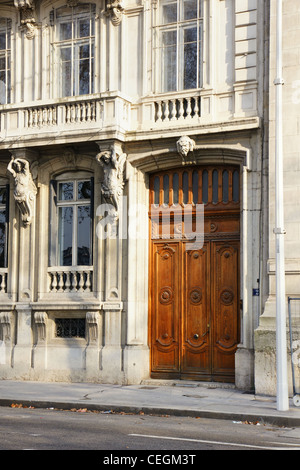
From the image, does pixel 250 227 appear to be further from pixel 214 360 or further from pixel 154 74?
pixel 154 74

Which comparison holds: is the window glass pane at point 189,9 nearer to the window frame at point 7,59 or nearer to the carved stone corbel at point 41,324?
the window frame at point 7,59

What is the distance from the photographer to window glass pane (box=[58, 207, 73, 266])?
65.1 feet

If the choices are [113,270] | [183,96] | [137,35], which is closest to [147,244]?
[113,270]

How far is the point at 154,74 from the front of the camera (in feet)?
62.3

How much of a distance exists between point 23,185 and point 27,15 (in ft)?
15.0

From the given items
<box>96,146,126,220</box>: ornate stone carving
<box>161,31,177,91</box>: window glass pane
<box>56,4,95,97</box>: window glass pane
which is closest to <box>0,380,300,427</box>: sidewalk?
<box>96,146,126,220</box>: ornate stone carving

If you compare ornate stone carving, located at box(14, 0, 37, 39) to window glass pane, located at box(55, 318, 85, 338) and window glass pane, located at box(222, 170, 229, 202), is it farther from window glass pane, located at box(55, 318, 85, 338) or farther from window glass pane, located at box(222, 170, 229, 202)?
window glass pane, located at box(55, 318, 85, 338)

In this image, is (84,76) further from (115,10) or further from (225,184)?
(225,184)

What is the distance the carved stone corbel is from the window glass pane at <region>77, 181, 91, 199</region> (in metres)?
3.09

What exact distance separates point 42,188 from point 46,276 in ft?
7.43

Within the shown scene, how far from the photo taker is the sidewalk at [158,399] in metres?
13.6

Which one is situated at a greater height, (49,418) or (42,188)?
(42,188)

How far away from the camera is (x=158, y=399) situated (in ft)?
51.1

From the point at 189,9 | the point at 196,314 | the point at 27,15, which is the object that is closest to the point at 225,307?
the point at 196,314
